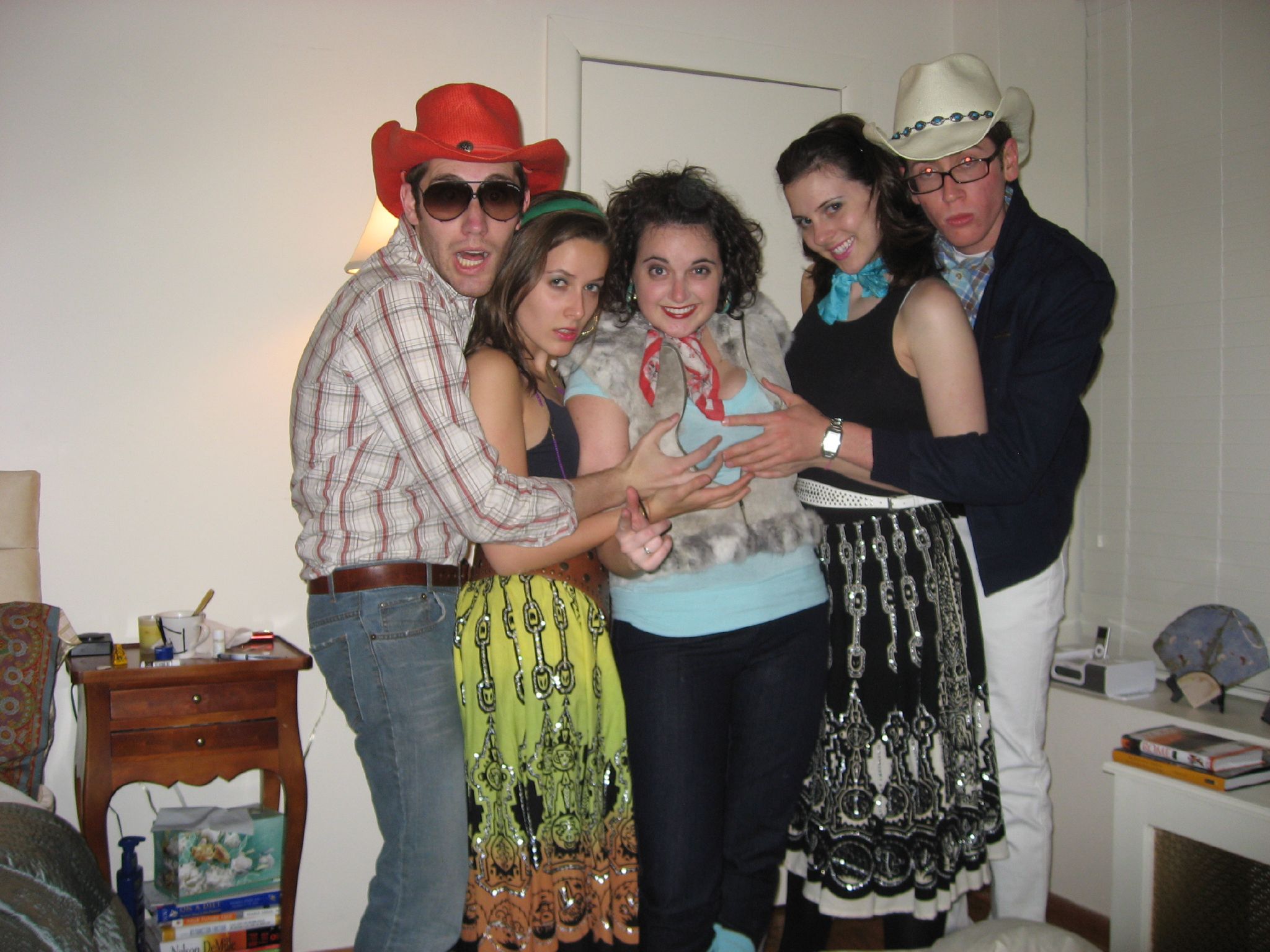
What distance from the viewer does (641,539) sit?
154cm

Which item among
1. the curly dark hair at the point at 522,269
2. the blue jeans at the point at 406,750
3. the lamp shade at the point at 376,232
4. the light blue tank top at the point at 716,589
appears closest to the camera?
the blue jeans at the point at 406,750

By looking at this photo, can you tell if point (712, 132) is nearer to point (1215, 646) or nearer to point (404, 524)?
point (404, 524)

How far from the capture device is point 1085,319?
1746 mm

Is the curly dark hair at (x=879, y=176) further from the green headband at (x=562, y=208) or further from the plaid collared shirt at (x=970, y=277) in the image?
the green headband at (x=562, y=208)

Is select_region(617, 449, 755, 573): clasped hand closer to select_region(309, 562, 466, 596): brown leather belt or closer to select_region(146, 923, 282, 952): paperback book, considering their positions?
select_region(309, 562, 466, 596): brown leather belt

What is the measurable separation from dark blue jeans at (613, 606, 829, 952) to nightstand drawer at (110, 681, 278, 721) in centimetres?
100

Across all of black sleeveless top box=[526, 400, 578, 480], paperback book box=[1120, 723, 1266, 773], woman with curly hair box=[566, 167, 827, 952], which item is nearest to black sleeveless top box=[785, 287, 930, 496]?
woman with curly hair box=[566, 167, 827, 952]

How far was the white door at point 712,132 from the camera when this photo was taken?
9.00ft

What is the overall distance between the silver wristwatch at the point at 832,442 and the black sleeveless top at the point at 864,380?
0.32 ft

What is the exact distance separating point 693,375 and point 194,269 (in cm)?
153

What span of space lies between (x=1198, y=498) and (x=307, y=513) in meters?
2.40

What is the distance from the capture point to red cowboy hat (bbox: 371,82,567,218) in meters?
1.75

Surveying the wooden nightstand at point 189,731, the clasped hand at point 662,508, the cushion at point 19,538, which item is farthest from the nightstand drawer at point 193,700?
the clasped hand at point 662,508

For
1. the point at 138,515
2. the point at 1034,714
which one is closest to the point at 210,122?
the point at 138,515
